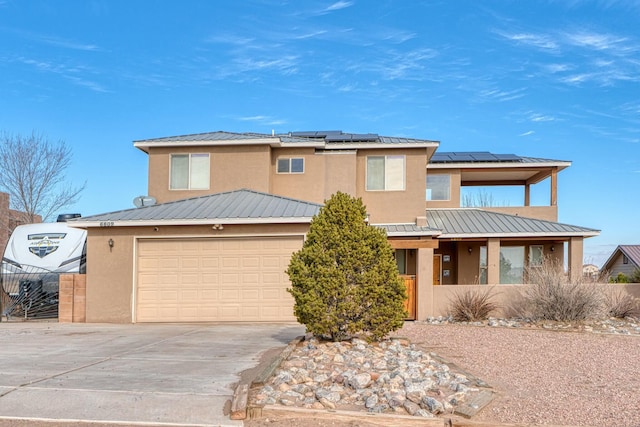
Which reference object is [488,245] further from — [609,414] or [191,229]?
[609,414]

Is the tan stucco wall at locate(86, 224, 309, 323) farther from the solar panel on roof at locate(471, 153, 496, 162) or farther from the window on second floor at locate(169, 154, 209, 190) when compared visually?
the solar panel on roof at locate(471, 153, 496, 162)

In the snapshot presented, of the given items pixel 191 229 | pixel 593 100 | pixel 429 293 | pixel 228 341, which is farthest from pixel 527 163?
pixel 228 341

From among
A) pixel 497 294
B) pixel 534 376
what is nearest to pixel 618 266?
pixel 497 294

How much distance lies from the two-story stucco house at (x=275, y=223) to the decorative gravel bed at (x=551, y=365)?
3825 millimetres

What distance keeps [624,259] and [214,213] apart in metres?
29.1

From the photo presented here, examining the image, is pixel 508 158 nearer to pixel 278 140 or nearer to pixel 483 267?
pixel 483 267

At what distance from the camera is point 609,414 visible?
5.83 m

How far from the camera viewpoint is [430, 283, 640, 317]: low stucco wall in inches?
620

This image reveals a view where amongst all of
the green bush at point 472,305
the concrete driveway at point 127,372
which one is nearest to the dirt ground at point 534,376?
the concrete driveway at point 127,372

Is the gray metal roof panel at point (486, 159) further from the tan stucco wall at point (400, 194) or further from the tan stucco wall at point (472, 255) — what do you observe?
the tan stucco wall at point (472, 255)

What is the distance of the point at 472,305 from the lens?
597 inches

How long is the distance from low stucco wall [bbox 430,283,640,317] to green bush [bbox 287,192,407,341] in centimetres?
701

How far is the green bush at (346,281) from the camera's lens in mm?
9062

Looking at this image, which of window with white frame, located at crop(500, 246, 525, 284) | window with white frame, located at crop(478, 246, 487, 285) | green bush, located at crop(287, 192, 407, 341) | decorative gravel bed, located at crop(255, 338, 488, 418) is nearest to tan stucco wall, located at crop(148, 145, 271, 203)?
window with white frame, located at crop(478, 246, 487, 285)
